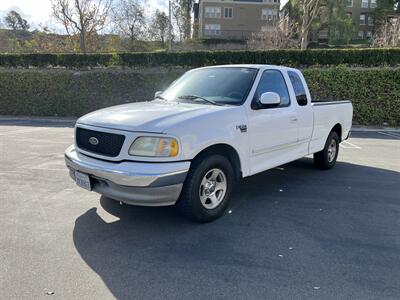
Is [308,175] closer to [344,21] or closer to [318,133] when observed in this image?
[318,133]

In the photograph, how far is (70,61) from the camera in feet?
54.5

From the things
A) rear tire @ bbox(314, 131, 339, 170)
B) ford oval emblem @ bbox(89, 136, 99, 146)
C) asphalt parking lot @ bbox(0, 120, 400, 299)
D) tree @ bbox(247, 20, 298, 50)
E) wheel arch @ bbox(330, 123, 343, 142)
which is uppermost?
tree @ bbox(247, 20, 298, 50)

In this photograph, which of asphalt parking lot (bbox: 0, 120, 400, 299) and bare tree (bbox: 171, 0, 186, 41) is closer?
asphalt parking lot (bbox: 0, 120, 400, 299)

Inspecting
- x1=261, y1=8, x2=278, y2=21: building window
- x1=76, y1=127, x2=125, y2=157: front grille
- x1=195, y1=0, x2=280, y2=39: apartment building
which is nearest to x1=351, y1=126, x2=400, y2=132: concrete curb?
x1=76, y1=127, x2=125, y2=157: front grille

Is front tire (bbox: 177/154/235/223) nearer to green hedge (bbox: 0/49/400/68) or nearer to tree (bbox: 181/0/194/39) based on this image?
green hedge (bbox: 0/49/400/68)

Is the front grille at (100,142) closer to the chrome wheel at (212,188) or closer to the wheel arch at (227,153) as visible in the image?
the wheel arch at (227,153)

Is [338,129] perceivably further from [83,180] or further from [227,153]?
[83,180]

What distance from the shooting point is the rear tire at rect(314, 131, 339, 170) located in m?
6.43

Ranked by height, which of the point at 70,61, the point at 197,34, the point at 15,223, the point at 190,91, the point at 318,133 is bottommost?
the point at 15,223

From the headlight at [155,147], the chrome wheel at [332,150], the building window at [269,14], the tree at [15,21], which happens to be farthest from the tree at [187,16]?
the headlight at [155,147]

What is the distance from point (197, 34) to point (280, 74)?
51285mm

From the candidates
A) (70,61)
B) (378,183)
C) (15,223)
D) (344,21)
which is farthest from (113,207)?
(344,21)

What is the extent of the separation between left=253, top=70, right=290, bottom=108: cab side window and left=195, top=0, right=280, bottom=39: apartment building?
1817 inches

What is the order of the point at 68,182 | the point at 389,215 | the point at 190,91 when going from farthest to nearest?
the point at 68,182, the point at 190,91, the point at 389,215
